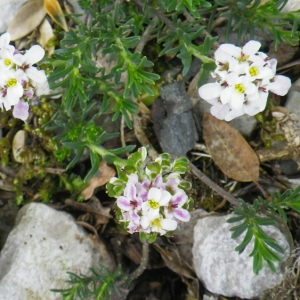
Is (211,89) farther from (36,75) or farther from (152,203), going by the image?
(36,75)

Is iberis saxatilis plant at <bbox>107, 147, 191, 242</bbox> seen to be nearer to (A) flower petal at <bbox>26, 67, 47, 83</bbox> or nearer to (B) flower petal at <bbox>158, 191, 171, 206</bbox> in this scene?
(B) flower petal at <bbox>158, 191, 171, 206</bbox>

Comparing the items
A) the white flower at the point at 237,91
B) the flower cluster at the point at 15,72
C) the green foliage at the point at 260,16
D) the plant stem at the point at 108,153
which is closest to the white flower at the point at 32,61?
the flower cluster at the point at 15,72

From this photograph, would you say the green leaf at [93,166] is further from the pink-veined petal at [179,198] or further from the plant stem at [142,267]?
the pink-veined petal at [179,198]

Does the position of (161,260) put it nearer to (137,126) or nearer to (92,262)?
(92,262)

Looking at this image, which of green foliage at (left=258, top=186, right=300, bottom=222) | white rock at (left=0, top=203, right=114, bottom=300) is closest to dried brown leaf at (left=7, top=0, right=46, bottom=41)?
white rock at (left=0, top=203, right=114, bottom=300)

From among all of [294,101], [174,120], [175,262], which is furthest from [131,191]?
[294,101]
